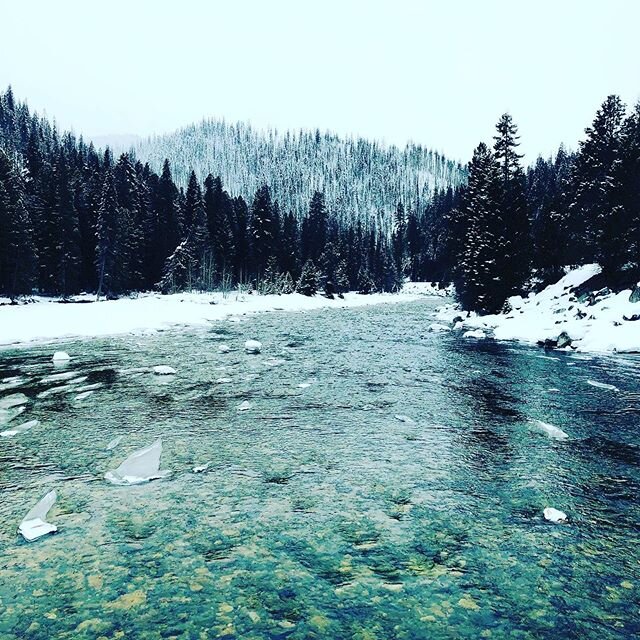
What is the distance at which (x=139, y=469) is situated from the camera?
7.41 m

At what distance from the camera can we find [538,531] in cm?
572

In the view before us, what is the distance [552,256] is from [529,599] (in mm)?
41927

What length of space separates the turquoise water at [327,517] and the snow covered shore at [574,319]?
946 cm

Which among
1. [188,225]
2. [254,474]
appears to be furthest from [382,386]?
[188,225]

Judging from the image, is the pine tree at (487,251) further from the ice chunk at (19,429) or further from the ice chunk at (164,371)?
the ice chunk at (19,429)

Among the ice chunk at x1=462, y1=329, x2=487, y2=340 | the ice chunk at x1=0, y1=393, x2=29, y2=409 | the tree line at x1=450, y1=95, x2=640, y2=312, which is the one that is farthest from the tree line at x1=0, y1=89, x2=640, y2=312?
the ice chunk at x1=0, y1=393, x2=29, y2=409

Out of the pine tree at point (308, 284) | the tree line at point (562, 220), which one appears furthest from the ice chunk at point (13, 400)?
the pine tree at point (308, 284)

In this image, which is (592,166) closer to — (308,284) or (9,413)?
(308,284)

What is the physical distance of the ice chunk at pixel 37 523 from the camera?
5532mm

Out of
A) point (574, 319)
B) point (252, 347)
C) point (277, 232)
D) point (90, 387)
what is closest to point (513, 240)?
point (574, 319)

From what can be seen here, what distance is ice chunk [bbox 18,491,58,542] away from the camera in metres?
5.53

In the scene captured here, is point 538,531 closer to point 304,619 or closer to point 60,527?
point 304,619

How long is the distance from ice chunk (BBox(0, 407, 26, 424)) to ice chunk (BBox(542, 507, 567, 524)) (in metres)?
10.1

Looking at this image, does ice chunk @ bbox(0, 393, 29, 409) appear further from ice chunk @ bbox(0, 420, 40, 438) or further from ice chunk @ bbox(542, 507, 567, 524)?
ice chunk @ bbox(542, 507, 567, 524)
